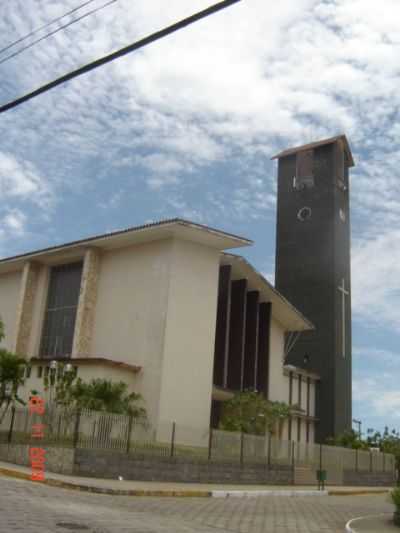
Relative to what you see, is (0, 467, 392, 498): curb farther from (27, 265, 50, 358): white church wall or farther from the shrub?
(27, 265, 50, 358): white church wall

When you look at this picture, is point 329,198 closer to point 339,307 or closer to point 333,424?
point 339,307

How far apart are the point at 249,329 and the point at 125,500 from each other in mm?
25686

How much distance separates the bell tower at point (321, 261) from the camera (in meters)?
50.7

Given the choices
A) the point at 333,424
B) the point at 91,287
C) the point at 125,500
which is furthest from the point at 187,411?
the point at 333,424

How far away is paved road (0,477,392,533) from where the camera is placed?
9.32 m

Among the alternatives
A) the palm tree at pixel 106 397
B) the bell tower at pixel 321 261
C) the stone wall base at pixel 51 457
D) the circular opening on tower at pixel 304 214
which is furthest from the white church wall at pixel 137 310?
the circular opening on tower at pixel 304 214

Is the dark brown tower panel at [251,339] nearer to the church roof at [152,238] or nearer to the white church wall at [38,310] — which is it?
the church roof at [152,238]

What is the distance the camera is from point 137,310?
32.6 m

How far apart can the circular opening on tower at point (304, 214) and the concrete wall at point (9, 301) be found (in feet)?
90.5

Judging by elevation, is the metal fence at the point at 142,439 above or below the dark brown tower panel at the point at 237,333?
below

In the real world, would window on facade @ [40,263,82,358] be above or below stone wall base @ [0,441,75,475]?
above

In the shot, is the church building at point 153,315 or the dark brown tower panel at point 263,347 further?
the dark brown tower panel at point 263,347

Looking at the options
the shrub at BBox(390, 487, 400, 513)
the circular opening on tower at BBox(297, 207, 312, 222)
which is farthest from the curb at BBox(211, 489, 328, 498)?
the circular opening on tower at BBox(297, 207, 312, 222)

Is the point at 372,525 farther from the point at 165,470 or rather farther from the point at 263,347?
the point at 263,347
